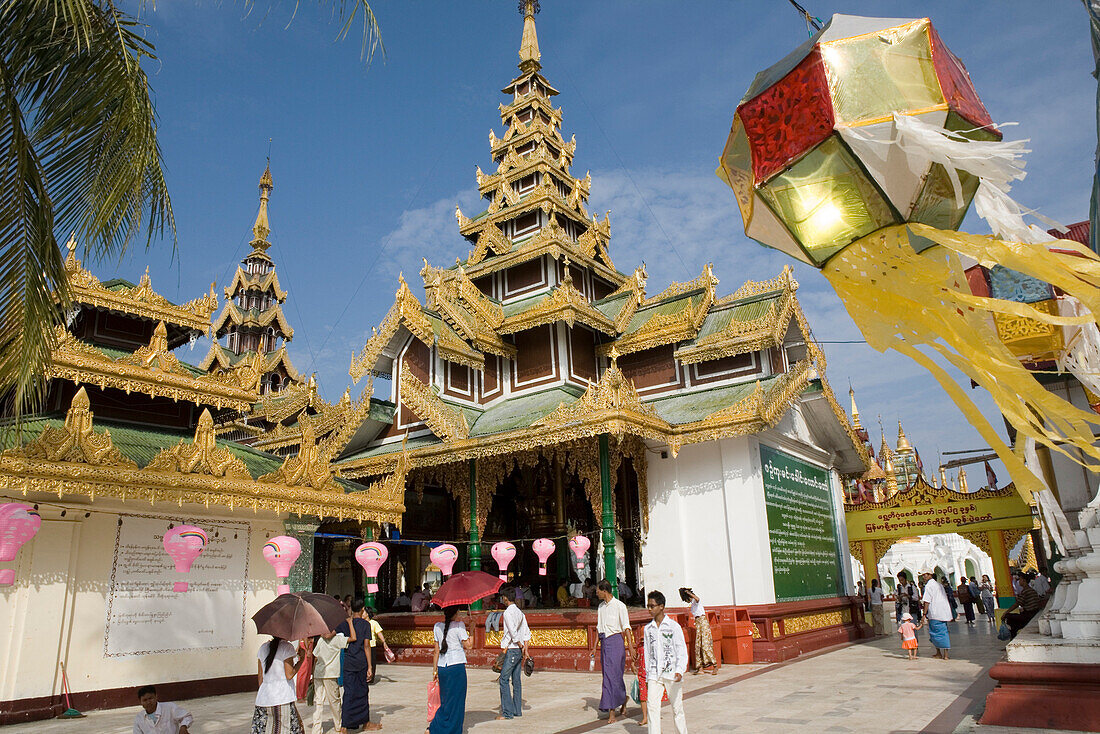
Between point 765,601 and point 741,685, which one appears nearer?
point 741,685

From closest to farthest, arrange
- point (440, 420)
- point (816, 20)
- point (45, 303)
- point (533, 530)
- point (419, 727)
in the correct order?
1. point (816, 20)
2. point (45, 303)
3. point (419, 727)
4. point (440, 420)
5. point (533, 530)

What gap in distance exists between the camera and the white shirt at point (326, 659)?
7.50 metres

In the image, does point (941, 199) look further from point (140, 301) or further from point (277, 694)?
point (140, 301)

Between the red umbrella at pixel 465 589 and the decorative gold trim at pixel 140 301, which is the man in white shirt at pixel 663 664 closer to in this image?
the red umbrella at pixel 465 589

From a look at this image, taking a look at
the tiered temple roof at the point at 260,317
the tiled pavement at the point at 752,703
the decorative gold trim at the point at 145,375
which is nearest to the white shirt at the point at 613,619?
the tiled pavement at the point at 752,703

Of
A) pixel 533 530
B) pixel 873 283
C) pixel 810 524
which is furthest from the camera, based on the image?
pixel 533 530

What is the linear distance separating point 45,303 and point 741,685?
30.7 ft

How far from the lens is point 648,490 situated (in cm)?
1487

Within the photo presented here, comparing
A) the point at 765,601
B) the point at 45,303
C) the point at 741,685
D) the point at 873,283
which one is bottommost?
the point at 741,685

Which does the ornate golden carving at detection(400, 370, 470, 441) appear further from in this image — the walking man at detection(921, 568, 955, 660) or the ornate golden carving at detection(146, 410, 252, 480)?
the walking man at detection(921, 568, 955, 660)

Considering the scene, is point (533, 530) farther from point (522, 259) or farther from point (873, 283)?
point (873, 283)

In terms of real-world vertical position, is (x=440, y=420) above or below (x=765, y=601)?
above

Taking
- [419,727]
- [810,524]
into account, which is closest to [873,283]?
[419,727]

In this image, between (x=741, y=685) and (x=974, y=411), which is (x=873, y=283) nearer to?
(x=974, y=411)
